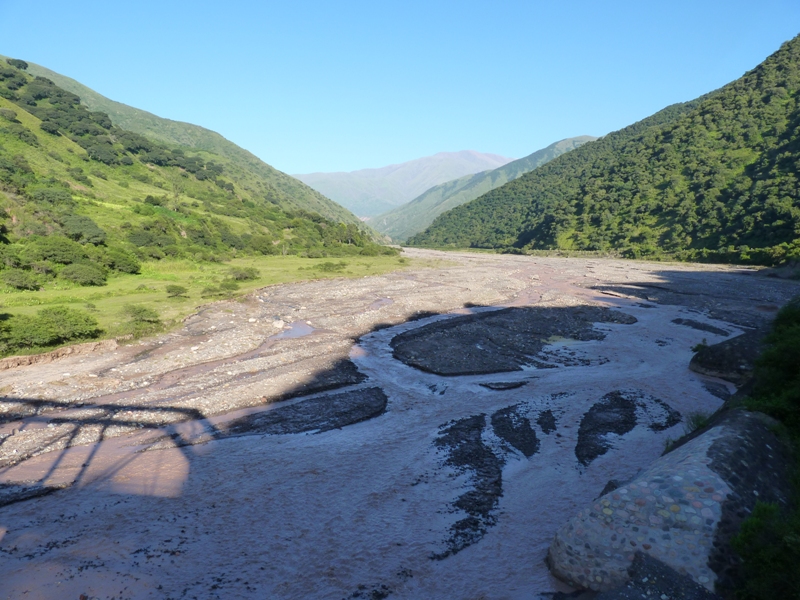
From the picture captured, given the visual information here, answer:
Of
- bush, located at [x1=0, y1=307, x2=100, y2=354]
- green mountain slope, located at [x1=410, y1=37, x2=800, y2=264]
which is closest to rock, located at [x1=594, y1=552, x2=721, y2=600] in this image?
bush, located at [x1=0, y1=307, x2=100, y2=354]

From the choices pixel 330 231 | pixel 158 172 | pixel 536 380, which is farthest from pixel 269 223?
pixel 536 380

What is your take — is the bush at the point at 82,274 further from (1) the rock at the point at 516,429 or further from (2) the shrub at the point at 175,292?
(1) the rock at the point at 516,429

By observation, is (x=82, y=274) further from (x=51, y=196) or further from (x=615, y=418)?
(x=615, y=418)

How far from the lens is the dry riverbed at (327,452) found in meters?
9.67

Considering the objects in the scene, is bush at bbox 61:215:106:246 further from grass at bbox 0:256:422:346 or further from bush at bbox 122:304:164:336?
bush at bbox 122:304:164:336

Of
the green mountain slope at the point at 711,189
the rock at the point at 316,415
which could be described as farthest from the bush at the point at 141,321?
the green mountain slope at the point at 711,189

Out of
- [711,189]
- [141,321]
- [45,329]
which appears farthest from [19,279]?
[711,189]

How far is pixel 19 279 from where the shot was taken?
33.2m

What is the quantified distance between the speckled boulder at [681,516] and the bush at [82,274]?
4064cm

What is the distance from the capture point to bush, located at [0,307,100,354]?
22516 mm

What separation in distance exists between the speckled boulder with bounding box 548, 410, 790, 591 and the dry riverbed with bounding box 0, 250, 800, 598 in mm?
1015

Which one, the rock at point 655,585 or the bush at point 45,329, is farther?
the bush at point 45,329

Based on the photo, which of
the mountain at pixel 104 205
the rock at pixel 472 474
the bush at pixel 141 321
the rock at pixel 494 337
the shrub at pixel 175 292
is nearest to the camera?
the rock at pixel 472 474

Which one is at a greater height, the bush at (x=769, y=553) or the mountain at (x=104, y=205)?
the mountain at (x=104, y=205)
